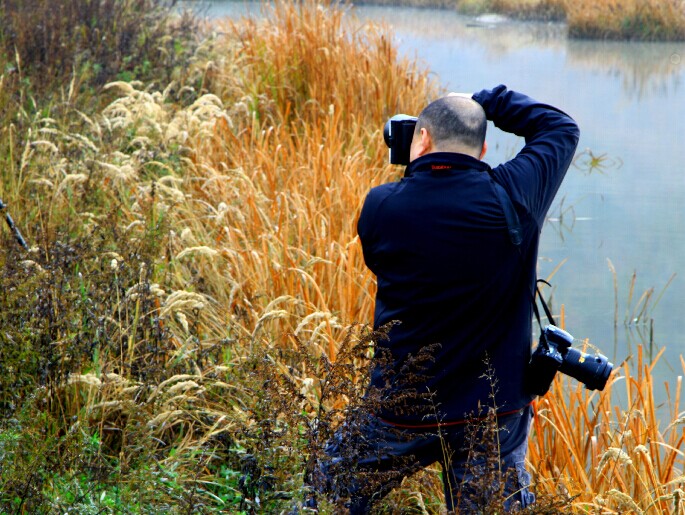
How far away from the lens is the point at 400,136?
2689 mm

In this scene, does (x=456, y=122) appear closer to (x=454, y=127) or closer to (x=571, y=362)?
(x=454, y=127)

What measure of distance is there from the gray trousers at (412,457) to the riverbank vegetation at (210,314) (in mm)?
83

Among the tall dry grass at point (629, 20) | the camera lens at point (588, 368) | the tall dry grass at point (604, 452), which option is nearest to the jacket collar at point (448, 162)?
the camera lens at point (588, 368)

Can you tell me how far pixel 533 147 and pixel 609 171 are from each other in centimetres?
818

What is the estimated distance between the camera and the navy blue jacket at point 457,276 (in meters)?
2.33

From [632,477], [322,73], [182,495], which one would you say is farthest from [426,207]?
[322,73]

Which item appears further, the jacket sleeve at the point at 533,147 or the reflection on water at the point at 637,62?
the reflection on water at the point at 637,62

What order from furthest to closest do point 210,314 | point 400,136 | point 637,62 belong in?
point 637,62, point 210,314, point 400,136

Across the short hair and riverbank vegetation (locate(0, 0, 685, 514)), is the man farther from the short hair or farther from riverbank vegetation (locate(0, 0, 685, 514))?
riverbank vegetation (locate(0, 0, 685, 514))

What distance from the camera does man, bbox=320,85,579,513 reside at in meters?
2.33

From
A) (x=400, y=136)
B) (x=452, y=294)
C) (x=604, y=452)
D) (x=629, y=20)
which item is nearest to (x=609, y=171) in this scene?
(x=604, y=452)

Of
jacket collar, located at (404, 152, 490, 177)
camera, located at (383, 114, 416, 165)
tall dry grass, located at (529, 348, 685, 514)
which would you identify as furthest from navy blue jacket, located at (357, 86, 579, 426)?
tall dry grass, located at (529, 348, 685, 514)

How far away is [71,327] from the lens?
3256mm

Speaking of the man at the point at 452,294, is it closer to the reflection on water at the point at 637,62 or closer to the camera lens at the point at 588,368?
the camera lens at the point at 588,368
